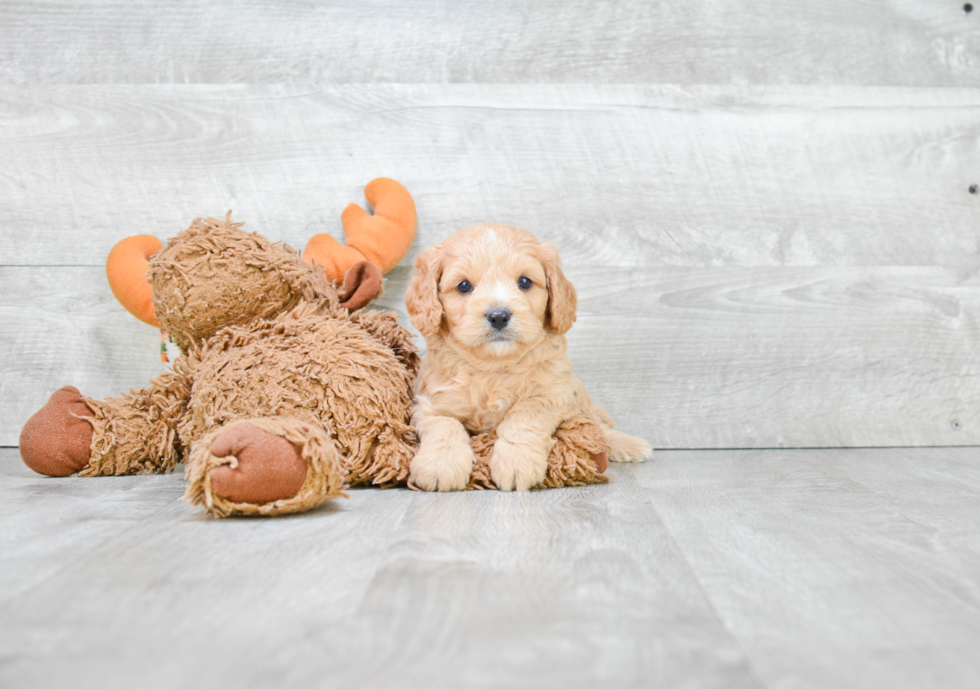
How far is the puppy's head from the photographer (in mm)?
1482

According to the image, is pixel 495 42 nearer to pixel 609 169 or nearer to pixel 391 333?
pixel 609 169

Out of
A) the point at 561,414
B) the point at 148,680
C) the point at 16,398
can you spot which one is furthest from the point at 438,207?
the point at 148,680

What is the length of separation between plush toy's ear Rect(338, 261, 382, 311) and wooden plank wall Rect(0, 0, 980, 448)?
0.93 ft

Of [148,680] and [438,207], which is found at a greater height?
[438,207]

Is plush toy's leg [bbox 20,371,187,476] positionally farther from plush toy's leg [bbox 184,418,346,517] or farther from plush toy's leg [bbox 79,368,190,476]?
plush toy's leg [bbox 184,418,346,517]

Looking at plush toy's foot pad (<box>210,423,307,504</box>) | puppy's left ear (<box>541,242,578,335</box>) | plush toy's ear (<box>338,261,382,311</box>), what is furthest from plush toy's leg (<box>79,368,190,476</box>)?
puppy's left ear (<box>541,242,578,335</box>)

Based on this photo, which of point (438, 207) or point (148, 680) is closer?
point (148, 680)

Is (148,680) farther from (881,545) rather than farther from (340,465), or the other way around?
(881,545)

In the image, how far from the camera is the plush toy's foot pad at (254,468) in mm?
1183

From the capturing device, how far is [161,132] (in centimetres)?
202

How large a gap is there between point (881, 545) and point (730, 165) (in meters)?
1.26

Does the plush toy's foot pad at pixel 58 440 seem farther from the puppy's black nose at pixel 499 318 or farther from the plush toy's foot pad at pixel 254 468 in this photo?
the puppy's black nose at pixel 499 318

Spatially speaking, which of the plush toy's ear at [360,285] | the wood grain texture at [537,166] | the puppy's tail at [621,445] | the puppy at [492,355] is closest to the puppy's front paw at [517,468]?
the puppy at [492,355]

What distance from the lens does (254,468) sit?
3.89 feet
